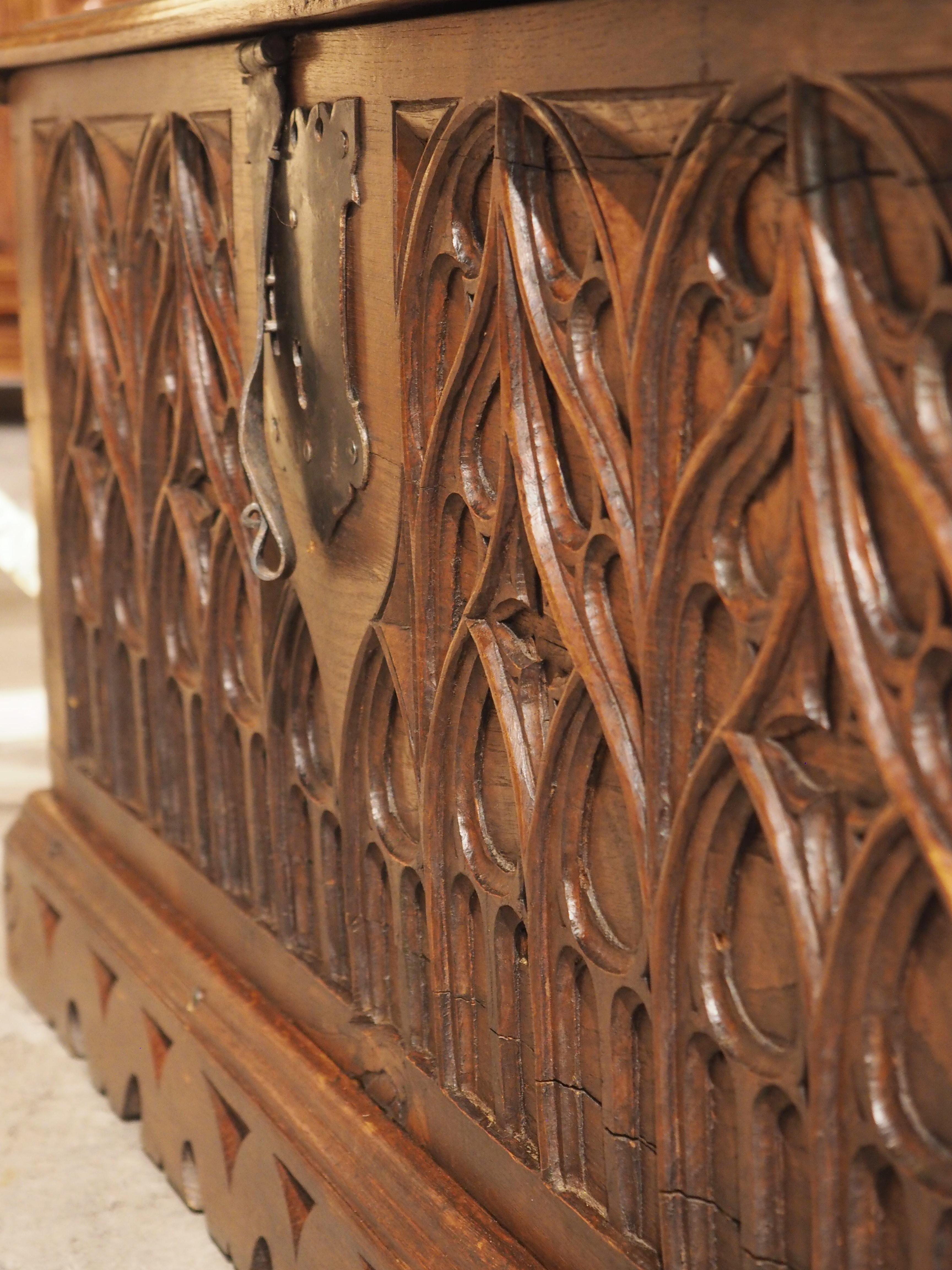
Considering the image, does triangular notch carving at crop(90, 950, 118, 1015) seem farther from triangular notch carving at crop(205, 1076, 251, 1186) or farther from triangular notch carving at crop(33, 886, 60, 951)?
triangular notch carving at crop(205, 1076, 251, 1186)

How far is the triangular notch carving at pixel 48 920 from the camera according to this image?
1837mm

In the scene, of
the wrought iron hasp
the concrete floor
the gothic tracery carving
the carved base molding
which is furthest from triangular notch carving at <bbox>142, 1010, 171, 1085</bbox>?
the wrought iron hasp

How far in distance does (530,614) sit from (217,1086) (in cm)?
66

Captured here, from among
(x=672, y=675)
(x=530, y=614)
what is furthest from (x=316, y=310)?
(x=672, y=675)

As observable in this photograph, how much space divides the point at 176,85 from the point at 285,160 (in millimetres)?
258

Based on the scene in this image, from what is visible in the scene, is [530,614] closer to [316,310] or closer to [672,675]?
[672,675]

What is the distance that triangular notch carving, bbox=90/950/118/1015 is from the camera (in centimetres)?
167

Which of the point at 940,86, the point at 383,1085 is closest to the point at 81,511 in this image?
the point at 383,1085

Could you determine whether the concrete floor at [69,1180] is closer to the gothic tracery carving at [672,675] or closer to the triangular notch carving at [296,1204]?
the triangular notch carving at [296,1204]

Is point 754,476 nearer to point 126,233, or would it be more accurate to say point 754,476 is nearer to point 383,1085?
point 383,1085

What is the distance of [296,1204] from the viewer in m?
1.23

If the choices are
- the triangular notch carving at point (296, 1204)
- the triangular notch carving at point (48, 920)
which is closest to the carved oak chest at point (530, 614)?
the triangular notch carving at point (296, 1204)

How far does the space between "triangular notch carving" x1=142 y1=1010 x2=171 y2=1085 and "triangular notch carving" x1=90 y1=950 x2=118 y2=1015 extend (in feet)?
0.45

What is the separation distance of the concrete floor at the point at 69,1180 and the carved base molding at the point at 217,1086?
0.07 feet
